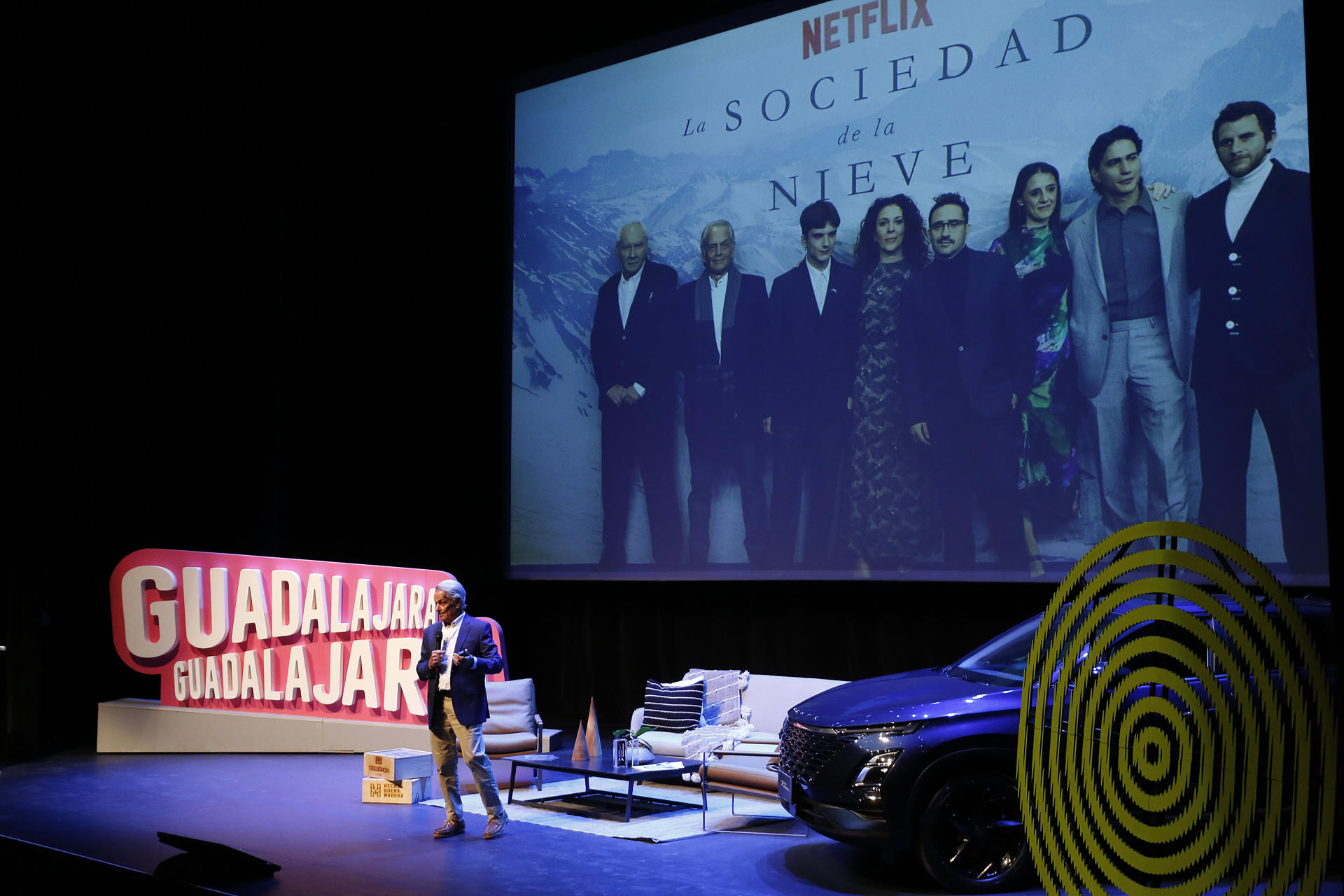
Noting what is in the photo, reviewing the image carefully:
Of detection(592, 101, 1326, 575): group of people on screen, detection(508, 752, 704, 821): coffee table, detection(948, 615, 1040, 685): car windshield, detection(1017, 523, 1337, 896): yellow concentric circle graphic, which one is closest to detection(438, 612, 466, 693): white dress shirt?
detection(508, 752, 704, 821): coffee table

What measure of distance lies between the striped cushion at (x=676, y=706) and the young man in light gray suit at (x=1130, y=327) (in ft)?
9.43

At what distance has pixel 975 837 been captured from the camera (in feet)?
18.9

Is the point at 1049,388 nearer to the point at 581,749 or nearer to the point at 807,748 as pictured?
the point at 807,748

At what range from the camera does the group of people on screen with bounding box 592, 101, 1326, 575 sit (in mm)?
7355

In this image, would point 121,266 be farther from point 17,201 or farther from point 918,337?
point 918,337

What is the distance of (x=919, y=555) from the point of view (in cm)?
864

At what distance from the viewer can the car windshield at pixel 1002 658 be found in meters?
6.22

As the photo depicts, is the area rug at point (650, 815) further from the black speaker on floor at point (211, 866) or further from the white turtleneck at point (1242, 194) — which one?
the white turtleneck at point (1242, 194)

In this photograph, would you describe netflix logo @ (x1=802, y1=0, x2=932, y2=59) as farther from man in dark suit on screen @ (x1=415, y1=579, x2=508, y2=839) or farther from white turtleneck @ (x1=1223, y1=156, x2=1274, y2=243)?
man in dark suit on screen @ (x1=415, y1=579, x2=508, y2=839)

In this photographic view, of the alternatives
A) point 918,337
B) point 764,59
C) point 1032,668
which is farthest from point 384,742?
point 1032,668

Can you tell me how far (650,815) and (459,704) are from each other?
1.44 metres

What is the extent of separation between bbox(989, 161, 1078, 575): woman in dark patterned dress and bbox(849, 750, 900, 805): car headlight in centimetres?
273

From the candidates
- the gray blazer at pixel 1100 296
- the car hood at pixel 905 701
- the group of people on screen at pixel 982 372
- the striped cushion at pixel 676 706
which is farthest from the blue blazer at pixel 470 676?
the gray blazer at pixel 1100 296

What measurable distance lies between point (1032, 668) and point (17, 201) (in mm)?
10578
